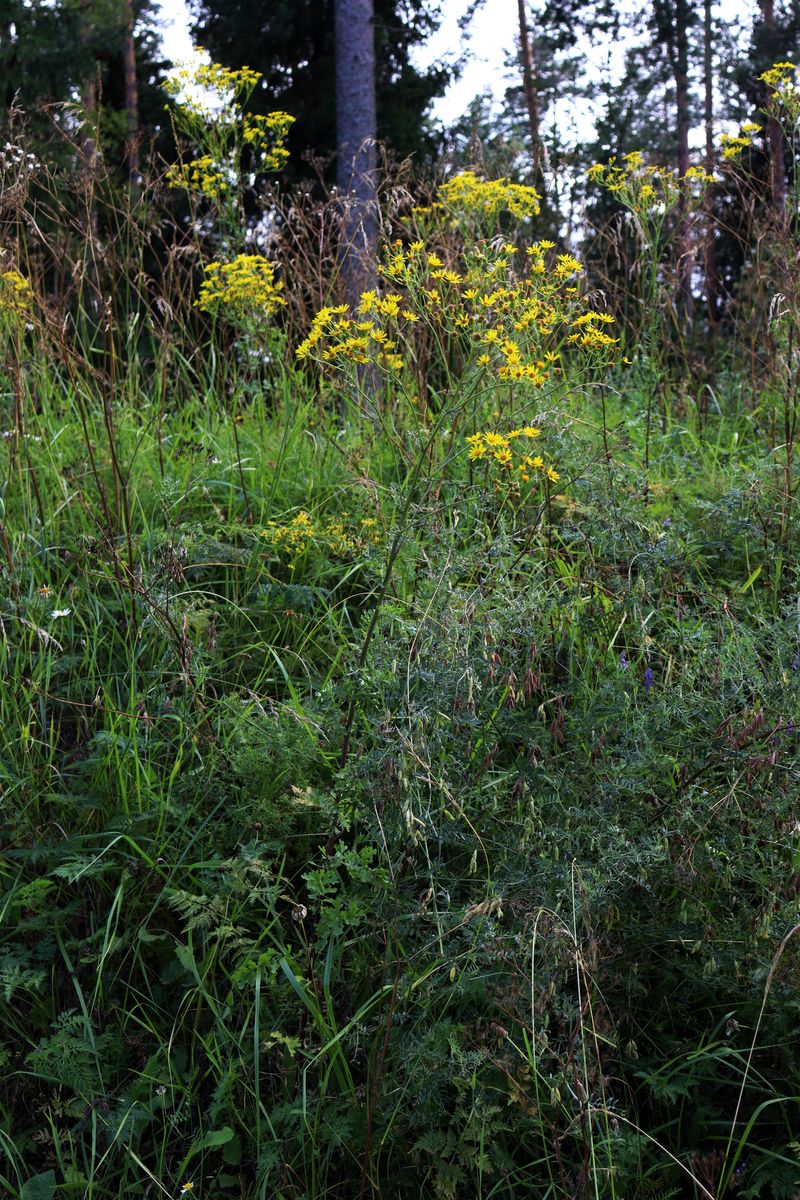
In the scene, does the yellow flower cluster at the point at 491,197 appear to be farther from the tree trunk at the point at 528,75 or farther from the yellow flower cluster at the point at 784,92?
the tree trunk at the point at 528,75

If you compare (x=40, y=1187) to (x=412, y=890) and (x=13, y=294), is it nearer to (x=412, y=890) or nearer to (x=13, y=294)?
(x=412, y=890)

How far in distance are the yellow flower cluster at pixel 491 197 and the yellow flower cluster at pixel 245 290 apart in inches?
27.3

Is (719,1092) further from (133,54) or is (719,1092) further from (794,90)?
(133,54)

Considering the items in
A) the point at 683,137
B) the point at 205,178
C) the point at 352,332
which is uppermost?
the point at 683,137

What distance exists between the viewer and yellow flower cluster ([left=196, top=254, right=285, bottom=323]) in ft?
11.3

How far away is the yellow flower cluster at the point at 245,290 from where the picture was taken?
3.44 meters

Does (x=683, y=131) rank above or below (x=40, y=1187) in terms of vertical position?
above

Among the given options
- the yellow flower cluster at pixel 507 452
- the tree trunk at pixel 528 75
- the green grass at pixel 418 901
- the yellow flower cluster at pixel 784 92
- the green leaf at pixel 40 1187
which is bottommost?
the green leaf at pixel 40 1187

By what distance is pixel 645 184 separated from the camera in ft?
10.7

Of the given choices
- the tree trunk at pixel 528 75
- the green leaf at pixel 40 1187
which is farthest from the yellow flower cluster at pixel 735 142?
the tree trunk at pixel 528 75

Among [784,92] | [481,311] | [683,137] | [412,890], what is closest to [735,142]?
[784,92]

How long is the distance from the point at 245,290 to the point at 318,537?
3.56 ft

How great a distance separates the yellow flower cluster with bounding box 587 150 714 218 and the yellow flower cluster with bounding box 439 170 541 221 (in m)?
0.25

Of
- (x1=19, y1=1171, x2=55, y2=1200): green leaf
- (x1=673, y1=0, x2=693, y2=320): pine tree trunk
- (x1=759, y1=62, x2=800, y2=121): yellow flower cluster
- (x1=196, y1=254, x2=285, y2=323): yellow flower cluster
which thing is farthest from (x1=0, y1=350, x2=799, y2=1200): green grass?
(x1=673, y1=0, x2=693, y2=320): pine tree trunk
